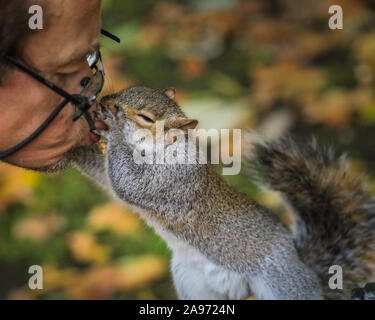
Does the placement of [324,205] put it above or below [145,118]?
below

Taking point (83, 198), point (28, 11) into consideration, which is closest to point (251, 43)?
point (83, 198)

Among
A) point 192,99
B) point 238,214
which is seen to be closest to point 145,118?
point 238,214

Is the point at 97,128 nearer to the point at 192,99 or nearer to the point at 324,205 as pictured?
the point at 324,205

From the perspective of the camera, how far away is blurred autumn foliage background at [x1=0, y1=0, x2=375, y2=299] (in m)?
1.91

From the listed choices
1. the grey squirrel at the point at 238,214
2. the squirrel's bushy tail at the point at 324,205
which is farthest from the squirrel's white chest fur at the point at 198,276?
the squirrel's bushy tail at the point at 324,205

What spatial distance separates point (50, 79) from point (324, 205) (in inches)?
28.2

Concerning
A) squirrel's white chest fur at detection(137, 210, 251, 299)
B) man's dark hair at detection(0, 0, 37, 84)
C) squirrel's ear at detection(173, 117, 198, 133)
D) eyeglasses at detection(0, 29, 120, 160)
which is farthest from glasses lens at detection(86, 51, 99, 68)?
squirrel's white chest fur at detection(137, 210, 251, 299)

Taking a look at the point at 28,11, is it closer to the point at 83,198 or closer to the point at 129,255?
the point at 129,255

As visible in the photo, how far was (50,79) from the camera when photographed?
3.26ft

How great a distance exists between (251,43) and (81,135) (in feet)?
5.98

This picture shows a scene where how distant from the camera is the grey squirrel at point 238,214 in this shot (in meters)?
1.28

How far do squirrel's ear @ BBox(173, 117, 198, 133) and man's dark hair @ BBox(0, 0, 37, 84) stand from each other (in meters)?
0.39

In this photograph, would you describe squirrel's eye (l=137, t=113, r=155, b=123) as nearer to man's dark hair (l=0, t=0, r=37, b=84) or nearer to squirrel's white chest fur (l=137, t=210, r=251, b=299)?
squirrel's white chest fur (l=137, t=210, r=251, b=299)
